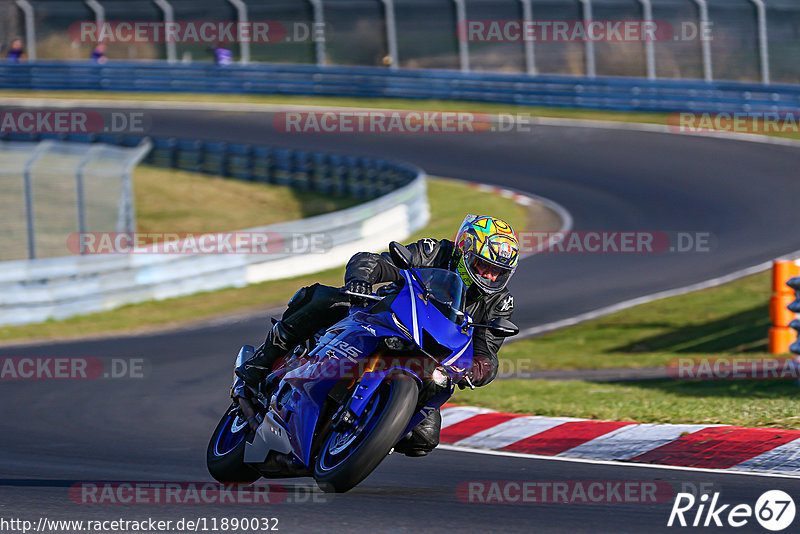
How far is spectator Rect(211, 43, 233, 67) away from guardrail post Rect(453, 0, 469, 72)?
7.97m

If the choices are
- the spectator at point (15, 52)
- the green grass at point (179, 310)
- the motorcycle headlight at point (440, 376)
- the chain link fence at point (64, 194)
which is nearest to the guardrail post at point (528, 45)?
the green grass at point (179, 310)

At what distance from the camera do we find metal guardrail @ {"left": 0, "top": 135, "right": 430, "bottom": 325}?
15273 millimetres

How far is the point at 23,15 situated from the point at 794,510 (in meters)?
36.3

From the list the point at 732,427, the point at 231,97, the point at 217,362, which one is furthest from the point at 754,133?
the point at 732,427

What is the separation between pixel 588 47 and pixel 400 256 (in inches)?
1081

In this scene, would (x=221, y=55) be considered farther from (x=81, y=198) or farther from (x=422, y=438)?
(x=422, y=438)

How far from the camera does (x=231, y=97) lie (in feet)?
123

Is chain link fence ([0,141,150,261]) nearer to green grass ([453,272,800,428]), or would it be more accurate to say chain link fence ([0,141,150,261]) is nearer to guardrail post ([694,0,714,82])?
green grass ([453,272,800,428])

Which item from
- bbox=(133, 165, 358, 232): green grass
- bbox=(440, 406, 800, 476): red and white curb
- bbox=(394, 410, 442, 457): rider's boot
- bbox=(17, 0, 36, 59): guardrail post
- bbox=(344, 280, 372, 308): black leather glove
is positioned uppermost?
bbox=(17, 0, 36, 59): guardrail post

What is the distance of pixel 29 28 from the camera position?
3769 cm

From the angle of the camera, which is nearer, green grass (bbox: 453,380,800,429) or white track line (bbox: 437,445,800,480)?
white track line (bbox: 437,445,800,480)

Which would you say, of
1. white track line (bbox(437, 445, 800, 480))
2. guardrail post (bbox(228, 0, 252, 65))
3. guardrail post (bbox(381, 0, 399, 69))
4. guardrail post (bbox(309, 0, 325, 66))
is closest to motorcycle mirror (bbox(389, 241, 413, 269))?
white track line (bbox(437, 445, 800, 480))

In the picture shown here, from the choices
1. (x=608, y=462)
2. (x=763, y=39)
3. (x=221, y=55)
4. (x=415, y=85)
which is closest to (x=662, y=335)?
(x=608, y=462)

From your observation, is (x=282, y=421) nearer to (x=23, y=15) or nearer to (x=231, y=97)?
(x=231, y=97)
